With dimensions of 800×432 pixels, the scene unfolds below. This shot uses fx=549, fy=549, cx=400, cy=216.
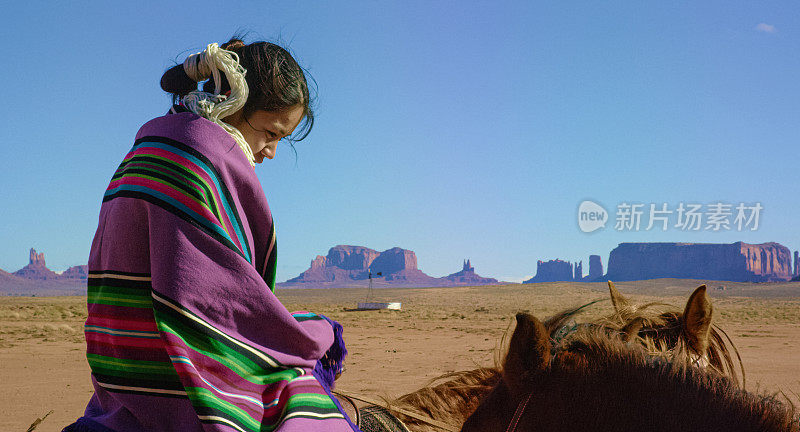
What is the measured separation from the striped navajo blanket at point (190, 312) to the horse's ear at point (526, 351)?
44cm

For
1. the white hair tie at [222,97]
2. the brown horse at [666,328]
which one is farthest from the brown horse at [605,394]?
the white hair tie at [222,97]

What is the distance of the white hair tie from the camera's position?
148 centimetres

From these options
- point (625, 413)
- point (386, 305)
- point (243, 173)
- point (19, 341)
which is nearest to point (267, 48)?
point (243, 173)

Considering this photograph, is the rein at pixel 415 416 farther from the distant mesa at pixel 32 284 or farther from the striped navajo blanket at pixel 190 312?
the distant mesa at pixel 32 284

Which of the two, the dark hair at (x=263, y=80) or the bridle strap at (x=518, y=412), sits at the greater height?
the dark hair at (x=263, y=80)

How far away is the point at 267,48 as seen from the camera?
1654 millimetres

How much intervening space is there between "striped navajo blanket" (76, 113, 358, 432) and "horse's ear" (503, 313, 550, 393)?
1.44 feet

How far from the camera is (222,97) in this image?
1502mm

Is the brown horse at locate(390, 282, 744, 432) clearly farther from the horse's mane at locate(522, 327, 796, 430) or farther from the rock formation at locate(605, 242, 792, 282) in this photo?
the rock formation at locate(605, 242, 792, 282)

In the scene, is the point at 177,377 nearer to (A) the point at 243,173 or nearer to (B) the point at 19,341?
(A) the point at 243,173

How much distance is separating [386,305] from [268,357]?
29.6 metres

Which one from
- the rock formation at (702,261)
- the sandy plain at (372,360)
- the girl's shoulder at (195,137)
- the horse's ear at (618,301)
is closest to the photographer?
the girl's shoulder at (195,137)

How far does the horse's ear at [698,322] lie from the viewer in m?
1.58

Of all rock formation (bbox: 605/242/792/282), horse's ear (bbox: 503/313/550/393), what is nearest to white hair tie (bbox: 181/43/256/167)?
horse's ear (bbox: 503/313/550/393)
